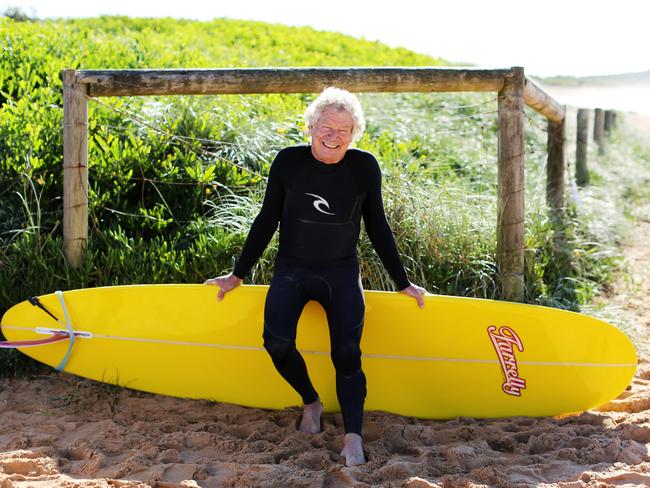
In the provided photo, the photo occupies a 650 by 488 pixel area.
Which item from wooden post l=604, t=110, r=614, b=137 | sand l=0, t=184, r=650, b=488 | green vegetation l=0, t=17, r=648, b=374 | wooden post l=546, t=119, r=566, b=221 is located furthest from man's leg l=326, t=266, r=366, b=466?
wooden post l=604, t=110, r=614, b=137

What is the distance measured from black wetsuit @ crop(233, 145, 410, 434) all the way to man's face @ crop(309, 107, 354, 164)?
0.21ft

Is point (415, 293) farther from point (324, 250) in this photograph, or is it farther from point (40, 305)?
point (40, 305)

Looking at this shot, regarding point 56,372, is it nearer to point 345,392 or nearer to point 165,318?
point 165,318

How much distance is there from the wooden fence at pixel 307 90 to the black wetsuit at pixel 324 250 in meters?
1.18

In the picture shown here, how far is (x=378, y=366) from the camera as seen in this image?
3820 millimetres

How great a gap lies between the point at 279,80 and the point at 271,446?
6.50 ft

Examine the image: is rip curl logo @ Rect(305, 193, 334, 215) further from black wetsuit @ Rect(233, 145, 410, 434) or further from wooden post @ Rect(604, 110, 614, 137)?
Result: wooden post @ Rect(604, 110, 614, 137)

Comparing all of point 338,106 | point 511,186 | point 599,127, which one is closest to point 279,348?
point 338,106

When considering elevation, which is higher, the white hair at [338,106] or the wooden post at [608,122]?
the wooden post at [608,122]

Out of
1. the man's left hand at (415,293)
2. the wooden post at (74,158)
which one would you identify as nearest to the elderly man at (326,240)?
the man's left hand at (415,293)

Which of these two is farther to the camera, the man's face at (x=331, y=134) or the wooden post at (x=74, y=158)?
the wooden post at (x=74, y=158)

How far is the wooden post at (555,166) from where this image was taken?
20.4ft

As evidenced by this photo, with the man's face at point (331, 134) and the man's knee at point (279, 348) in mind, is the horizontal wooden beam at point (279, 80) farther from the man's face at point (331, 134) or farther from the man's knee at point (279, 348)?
the man's knee at point (279, 348)

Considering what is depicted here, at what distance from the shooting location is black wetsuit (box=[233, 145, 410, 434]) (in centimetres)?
328
